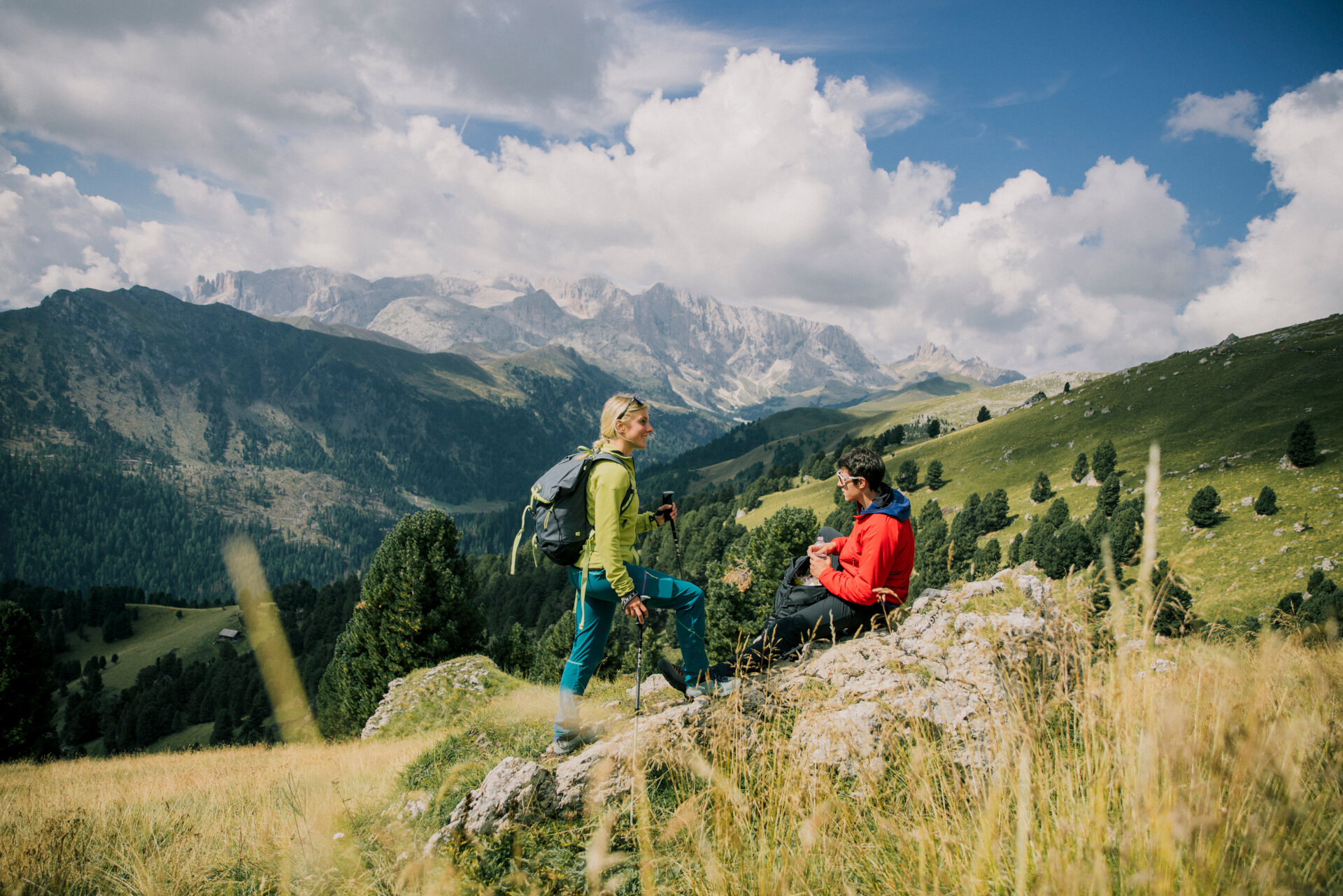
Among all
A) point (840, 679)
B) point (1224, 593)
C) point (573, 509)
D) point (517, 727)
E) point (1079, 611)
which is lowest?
point (1224, 593)

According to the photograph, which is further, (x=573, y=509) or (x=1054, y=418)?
(x=1054, y=418)

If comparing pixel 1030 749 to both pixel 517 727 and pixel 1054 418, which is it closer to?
pixel 517 727

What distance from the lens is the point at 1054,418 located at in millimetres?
88062

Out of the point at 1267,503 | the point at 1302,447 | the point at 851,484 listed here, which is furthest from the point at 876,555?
the point at 1302,447

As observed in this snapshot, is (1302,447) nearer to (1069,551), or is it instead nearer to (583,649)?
(1069,551)

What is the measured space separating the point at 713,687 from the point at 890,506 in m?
2.82

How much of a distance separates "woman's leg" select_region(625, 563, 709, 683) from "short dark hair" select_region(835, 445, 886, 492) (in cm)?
232

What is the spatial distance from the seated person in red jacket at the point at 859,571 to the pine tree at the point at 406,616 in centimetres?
1864

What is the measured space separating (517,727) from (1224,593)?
45.0m

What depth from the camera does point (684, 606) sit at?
6074 millimetres

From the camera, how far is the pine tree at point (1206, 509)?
1770 inches

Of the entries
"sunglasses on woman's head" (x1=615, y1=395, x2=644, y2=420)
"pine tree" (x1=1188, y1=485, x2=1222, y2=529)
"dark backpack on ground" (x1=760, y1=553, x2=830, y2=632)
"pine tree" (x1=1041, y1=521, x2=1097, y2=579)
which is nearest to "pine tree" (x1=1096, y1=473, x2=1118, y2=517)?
"pine tree" (x1=1188, y1=485, x2=1222, y2=529)

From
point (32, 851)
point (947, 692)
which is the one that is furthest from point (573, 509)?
point (32, 851)

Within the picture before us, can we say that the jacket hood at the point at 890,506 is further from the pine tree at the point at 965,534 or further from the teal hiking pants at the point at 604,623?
the pine tree at the point at 965,534
